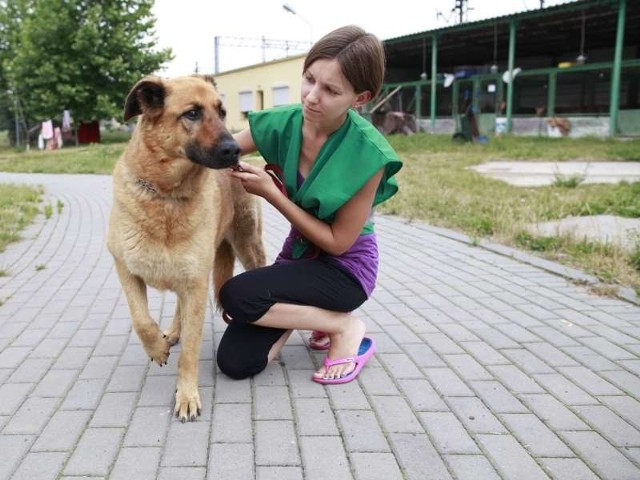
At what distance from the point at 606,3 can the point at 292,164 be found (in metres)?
20.3

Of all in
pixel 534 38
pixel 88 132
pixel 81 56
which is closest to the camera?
pixel 534 38

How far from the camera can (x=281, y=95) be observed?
34344 mm

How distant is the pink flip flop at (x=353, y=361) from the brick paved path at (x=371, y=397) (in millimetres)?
53

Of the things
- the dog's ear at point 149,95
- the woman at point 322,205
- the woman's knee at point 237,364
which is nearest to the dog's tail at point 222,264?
the woman at point 322,205

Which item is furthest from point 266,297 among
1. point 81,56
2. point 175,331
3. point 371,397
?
point 81,56

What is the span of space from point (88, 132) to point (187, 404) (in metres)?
32.6

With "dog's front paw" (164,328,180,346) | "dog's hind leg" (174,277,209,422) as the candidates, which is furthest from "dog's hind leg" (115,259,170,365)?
"dog's front paw" (164,328,180,346)

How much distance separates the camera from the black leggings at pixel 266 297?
3137 millimetres

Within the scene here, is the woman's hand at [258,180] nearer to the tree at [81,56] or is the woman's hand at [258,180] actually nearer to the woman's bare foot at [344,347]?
the woman's bare foot at [344,347]

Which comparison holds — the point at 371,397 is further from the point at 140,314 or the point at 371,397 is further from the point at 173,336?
the point at 173,336

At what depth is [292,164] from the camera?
3.14m

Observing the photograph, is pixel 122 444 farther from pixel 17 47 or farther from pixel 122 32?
pixel 17 47

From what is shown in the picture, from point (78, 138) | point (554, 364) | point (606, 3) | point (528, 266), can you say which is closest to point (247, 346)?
point (554, 364)

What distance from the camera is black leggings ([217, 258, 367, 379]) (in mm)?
3137
